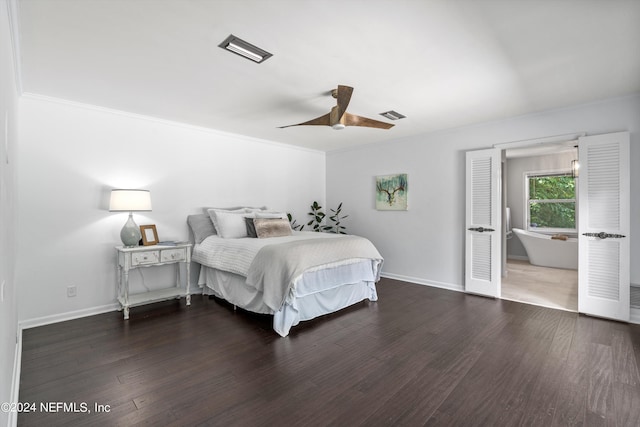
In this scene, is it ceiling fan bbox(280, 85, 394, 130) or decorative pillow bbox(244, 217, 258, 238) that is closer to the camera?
ceiling fan bbox(280, 85, 394, 130)

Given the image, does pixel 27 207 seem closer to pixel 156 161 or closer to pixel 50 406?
pixel 156 161

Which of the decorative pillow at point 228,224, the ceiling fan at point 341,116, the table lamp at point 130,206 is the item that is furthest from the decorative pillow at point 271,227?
the ceiling fan at point 341,116

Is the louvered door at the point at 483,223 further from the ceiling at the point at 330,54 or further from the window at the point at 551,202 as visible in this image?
the window at the point at 551,202

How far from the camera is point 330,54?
2.49 meters

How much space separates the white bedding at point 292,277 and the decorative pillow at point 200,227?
145 mm

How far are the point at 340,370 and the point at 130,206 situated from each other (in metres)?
2.90

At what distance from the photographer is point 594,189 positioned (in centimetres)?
352

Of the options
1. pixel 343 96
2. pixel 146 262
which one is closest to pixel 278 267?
pixel 146 262

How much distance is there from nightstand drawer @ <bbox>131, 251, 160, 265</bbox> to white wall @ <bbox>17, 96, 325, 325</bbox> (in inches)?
18.9

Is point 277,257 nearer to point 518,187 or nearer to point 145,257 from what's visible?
point 145,257

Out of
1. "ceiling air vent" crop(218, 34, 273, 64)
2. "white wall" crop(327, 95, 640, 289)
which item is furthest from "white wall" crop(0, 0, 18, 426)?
"white wall" crop(327, 95, 640, 289)

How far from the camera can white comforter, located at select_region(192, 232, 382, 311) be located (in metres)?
3.08

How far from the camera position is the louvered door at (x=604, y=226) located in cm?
335

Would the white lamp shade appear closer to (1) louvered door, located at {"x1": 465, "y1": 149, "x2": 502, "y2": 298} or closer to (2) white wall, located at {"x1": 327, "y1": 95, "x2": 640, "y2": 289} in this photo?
(2) white wall, located at {"x1": 327, "y1": 95, "x2": 640, "y2": 289}
